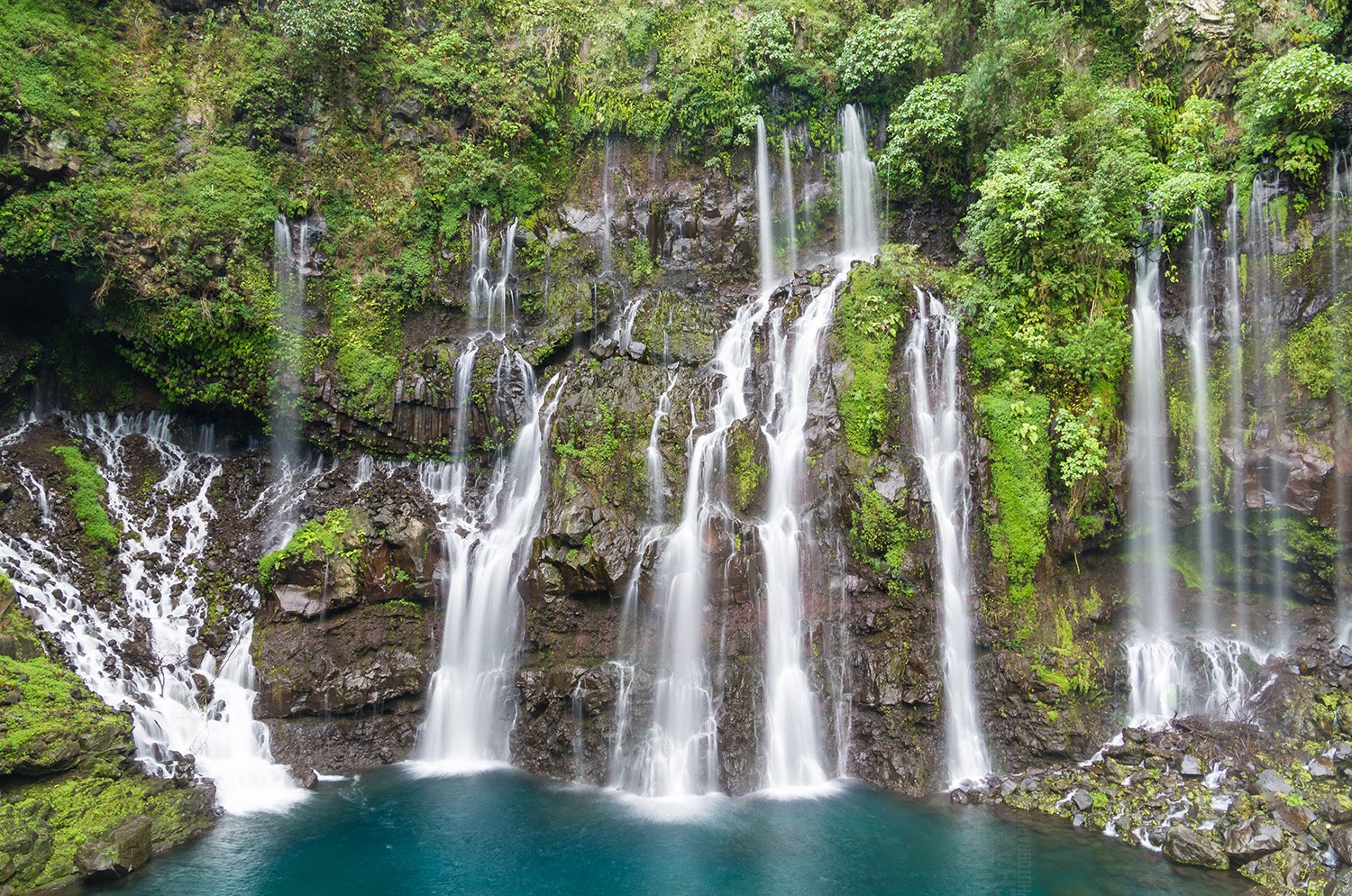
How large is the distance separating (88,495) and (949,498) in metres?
15.8

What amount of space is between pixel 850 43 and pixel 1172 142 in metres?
7.37

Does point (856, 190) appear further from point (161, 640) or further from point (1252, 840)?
point (161, 640)

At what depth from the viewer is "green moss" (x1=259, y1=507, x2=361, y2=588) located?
43.2 feet

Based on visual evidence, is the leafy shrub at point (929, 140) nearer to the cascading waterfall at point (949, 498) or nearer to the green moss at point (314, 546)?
the cascading waterfall at point (949, 498)

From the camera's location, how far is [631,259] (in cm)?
1755

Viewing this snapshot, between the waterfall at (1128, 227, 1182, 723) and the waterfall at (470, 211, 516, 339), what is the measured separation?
12.7m

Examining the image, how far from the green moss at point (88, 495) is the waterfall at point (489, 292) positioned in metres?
7.87

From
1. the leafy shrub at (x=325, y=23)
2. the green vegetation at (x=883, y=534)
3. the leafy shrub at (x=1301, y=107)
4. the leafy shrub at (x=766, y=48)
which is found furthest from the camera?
the leafy shrub at (x=766, y=48)

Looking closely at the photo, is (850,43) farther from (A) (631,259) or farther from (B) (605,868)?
(B) (605,868)

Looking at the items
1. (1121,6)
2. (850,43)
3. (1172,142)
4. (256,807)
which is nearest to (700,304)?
(850,43)

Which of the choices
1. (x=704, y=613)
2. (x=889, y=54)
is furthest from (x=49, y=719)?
(x=889, y=54)

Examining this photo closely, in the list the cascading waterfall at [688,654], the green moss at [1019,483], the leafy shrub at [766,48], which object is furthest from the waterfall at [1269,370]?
the leafy shrub at [766,48]

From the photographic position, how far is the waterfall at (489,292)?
1656 cm

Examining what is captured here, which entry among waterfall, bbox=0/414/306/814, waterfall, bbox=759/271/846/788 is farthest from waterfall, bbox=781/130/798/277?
waterfall, bbox=0/414/306/814
